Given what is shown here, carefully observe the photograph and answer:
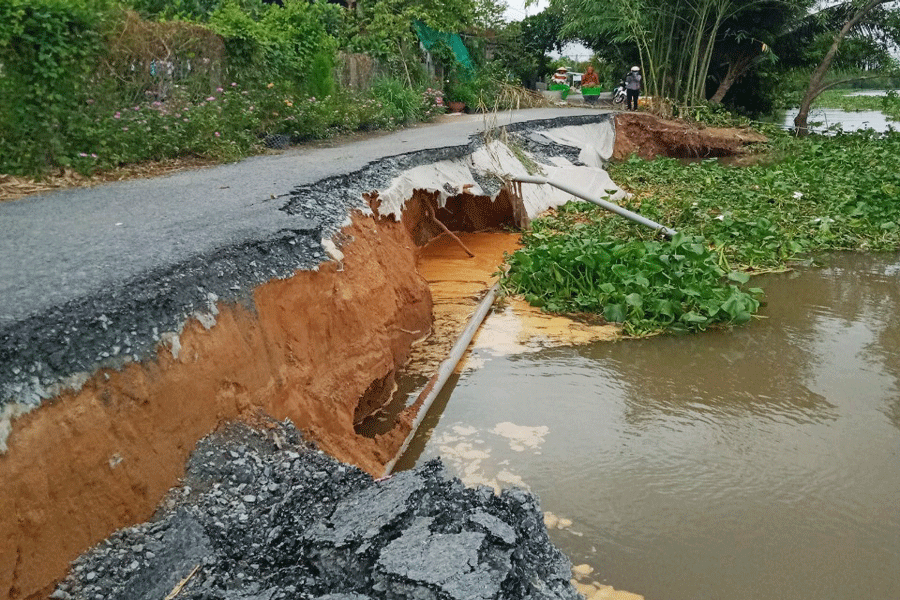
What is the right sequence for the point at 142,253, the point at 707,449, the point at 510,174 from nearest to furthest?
the point at 142,253, the point at 707,449, the point at 510,174

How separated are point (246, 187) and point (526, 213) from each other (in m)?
4.51

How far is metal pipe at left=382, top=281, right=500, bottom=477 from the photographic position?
472cm

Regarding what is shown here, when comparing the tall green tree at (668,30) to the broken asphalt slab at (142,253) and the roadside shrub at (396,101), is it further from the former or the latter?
the broken asphalt slab at (142,253)

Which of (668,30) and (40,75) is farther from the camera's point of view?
(668,30)

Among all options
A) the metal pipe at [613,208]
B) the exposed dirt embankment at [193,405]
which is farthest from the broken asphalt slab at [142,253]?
the metal pipe at [613,208]

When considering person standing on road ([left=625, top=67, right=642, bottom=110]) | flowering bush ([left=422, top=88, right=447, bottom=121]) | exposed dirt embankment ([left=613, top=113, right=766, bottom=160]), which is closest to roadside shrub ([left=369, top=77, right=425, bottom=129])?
flowering bush ([left=422, top=88, right=447, bottom=121])

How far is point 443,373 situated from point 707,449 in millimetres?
1838

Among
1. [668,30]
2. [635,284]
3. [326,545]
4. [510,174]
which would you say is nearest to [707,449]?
[635,284]

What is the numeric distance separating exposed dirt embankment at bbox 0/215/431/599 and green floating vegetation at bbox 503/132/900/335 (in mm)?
2127

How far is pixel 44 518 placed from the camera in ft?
8.47

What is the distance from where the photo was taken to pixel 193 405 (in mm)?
3344

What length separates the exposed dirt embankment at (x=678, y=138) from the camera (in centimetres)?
1723

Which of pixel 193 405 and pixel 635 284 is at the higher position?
pixel 193 405

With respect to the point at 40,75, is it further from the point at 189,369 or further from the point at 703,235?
the point at 703,235
